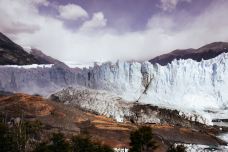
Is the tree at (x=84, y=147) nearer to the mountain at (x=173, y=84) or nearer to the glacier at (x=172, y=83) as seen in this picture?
the mountain at (x=173, y=84)

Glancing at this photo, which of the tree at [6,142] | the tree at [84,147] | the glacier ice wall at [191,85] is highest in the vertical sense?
the glacier ice wall at [191,85]

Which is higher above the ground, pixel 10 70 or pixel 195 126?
pixel 10 70

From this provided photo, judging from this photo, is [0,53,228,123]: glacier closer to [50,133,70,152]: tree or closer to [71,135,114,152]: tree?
[71,135,114,152]: tree

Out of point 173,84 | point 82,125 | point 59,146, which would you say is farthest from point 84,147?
point 173,84

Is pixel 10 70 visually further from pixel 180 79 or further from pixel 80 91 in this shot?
pixel 180 79

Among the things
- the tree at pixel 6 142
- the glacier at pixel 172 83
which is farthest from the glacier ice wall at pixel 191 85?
the tree at pixel 6 142

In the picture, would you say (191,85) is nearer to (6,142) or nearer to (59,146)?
(59,146)

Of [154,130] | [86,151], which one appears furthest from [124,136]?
[86,151]
